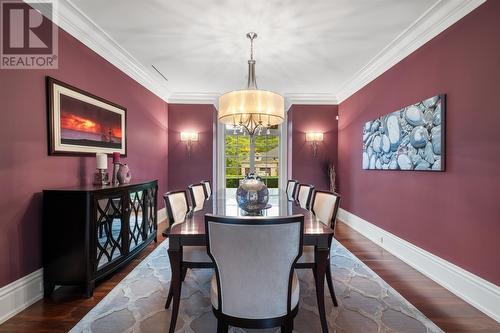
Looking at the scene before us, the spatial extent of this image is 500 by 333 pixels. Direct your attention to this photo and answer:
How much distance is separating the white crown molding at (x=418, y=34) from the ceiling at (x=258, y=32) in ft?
0.28

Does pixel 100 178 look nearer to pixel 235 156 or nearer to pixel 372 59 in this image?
pixel 235 156

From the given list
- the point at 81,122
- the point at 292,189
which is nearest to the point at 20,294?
the point at 81,122

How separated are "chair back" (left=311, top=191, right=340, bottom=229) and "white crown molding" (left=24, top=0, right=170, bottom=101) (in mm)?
3025

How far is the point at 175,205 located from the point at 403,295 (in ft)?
7.36

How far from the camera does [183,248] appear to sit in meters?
2.09

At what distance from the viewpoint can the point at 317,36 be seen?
2.98 meters

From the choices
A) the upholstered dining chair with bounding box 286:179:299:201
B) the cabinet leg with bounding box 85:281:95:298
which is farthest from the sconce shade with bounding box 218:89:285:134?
the cabinet leg with bounding box 85:281:95:298

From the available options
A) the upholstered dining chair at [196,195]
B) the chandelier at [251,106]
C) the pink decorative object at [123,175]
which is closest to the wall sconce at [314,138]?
the chandelier at [251,106]

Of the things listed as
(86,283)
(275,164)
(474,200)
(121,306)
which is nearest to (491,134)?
(474,200)

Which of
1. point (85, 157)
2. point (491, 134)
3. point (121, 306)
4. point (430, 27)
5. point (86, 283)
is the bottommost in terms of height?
point (121, 306)

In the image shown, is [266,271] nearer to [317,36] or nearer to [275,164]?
[317,36]

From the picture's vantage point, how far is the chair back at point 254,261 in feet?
4.19

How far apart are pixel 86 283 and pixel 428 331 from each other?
274 cm

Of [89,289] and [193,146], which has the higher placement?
[193,146]
